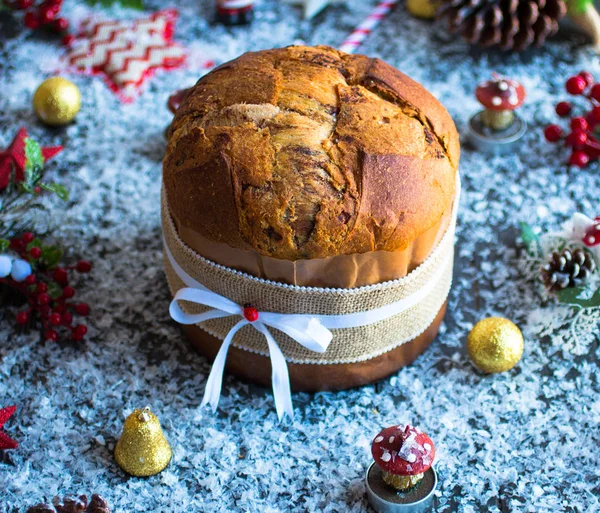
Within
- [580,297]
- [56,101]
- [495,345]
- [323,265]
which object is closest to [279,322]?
[323,265]

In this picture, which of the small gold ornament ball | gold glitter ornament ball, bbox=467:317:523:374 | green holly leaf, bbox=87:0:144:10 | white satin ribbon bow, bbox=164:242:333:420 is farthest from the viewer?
green holly leaf, bbox=87:0:144:10

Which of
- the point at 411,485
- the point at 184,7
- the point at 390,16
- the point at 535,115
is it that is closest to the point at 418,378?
the point at 411,485

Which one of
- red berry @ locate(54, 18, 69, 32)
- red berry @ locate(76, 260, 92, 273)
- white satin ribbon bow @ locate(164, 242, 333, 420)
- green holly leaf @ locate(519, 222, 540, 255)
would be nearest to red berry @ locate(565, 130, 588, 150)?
green holly leaf @ locate(519, 222, 540, 255)

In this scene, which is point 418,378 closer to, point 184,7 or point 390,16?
point 390,16

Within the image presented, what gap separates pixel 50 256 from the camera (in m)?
1.60

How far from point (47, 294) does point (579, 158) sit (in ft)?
3.96

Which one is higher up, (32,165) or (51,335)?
(32,165)

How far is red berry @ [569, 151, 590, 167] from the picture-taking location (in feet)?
6.12

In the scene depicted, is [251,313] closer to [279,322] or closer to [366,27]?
[279,322]

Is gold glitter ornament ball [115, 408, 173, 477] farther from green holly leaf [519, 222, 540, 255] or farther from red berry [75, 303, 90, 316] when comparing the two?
green holly leaf [519, 222, 540, 255]

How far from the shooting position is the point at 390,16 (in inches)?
91.8

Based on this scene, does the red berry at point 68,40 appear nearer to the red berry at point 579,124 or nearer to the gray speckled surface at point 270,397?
the gray speckled surface at point 270,397

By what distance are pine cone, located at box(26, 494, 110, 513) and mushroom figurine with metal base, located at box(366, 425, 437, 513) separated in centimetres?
41

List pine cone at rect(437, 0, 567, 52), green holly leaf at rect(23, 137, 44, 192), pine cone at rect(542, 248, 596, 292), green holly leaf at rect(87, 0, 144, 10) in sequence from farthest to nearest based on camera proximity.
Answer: green holly leaf at rect(87, 0, 144, 10), pine cone at rect(437, 0, 567, 52), green holly leaf at rect(23, 137, 44, 192), pine cone at rect(542, 248, 596, 292)
